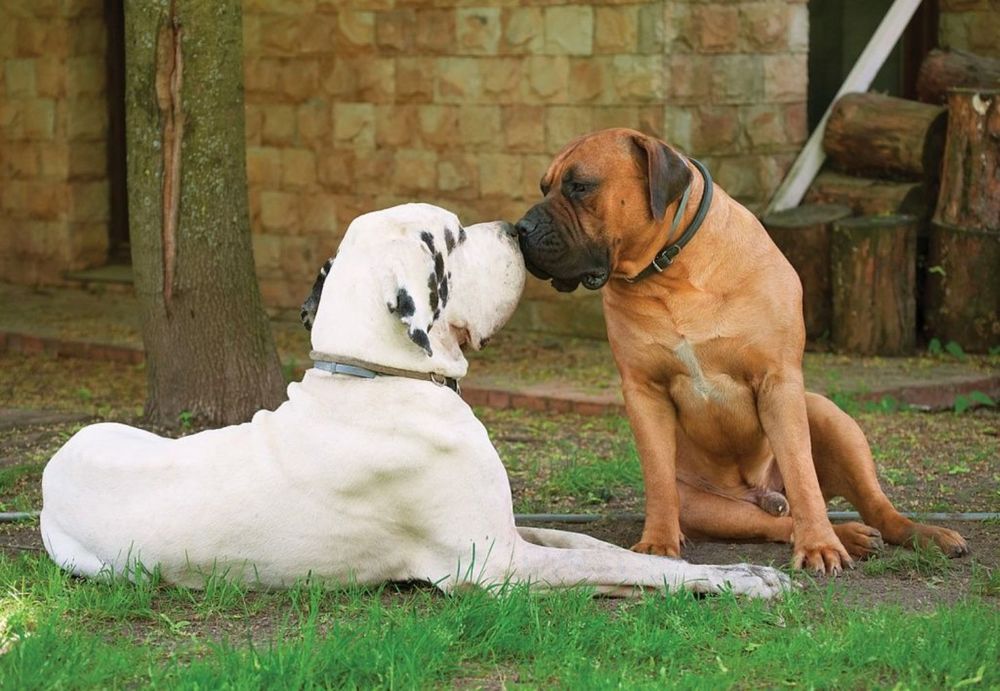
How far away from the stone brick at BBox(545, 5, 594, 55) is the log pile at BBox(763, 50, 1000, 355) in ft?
5.34

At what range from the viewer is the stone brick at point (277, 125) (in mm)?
11227

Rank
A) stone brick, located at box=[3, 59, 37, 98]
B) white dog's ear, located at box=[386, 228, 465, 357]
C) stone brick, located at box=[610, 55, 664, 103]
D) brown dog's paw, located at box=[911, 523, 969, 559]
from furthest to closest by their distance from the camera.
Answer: stone brick, located at box=[3, 59, 37, 98]
stone brick, located at box=[610, 55, 664, 103]
brown dog's paw, located at box=[911, 523, 969, 559]
white dog's ear, located at box=[386, 228, 465, 357]

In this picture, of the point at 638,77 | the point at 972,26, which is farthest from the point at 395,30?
the point at 972,26

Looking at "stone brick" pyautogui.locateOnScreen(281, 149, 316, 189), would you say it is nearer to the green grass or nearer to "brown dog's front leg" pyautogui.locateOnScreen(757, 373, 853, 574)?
"brown dog's front leg" pyautogui.locateOnScreen(757, 373, 853, 574)

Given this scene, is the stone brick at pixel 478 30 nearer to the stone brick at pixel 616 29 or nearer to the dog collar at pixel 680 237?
the stone brick at pixel 616 29

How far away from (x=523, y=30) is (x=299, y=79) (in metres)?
1.93

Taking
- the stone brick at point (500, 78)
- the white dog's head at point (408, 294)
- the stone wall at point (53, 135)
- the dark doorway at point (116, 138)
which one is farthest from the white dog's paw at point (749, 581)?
the stone wall at point (53, 135)

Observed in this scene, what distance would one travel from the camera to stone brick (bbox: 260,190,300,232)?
11.3m

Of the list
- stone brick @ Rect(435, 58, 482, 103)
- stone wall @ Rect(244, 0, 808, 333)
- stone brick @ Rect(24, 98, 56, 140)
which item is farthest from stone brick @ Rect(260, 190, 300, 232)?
stone brick @ Rect(24, 98, 56, 140)

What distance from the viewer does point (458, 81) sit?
34.1 feet

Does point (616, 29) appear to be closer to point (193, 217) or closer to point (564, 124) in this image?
point (564, 124)

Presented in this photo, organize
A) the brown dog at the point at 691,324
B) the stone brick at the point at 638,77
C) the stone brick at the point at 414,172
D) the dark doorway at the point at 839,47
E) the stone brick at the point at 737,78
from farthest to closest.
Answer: the dark doorway at the point at 839,47 < the stone brick at the point at 414,172 < the stone brick at the point at 737,78 < the stone brick at the point at 638,77 < the brown dog at the point at 691,324

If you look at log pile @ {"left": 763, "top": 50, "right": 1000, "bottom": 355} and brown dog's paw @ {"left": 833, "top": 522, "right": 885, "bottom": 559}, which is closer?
brown dog's paw @ {"left": 833, "top": 522, "right": 885, "bottom": 559}

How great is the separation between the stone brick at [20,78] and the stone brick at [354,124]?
9.37ft
